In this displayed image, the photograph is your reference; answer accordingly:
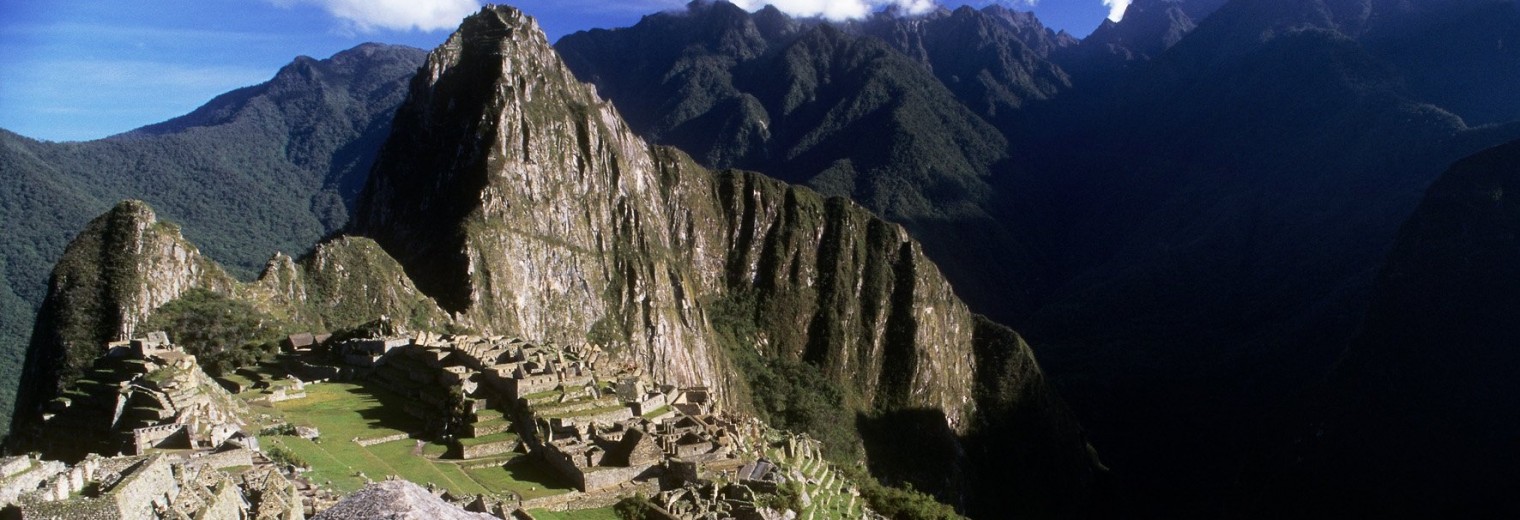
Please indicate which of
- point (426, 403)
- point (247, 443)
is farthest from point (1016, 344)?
point (247, 443)

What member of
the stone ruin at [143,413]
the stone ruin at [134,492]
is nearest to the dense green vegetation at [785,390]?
the stone ruin at [143,413]

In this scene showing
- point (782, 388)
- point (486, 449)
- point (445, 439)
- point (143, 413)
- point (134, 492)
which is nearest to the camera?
point (134, 492)

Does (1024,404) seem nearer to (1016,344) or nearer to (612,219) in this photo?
(1016,344)

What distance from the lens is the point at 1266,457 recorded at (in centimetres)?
15250

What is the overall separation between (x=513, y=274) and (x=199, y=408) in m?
106

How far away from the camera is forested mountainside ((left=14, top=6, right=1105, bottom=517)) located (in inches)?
5207

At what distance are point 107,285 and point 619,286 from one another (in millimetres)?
85724

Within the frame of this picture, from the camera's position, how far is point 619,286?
16200 cm

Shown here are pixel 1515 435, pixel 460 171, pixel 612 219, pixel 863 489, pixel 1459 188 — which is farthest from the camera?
pixel 1459 188

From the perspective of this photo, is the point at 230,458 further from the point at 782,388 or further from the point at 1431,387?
the point at 1431,387

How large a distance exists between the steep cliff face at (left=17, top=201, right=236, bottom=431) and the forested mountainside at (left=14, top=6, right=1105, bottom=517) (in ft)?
33.2

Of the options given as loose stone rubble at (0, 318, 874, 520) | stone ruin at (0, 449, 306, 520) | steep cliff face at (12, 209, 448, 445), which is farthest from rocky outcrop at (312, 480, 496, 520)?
steep cliff face at (12, 209, 448, 445)

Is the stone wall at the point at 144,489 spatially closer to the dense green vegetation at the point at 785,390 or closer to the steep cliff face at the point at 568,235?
the steep cliff face at the point at 568,235

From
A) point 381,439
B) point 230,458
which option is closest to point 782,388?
point 381,439
